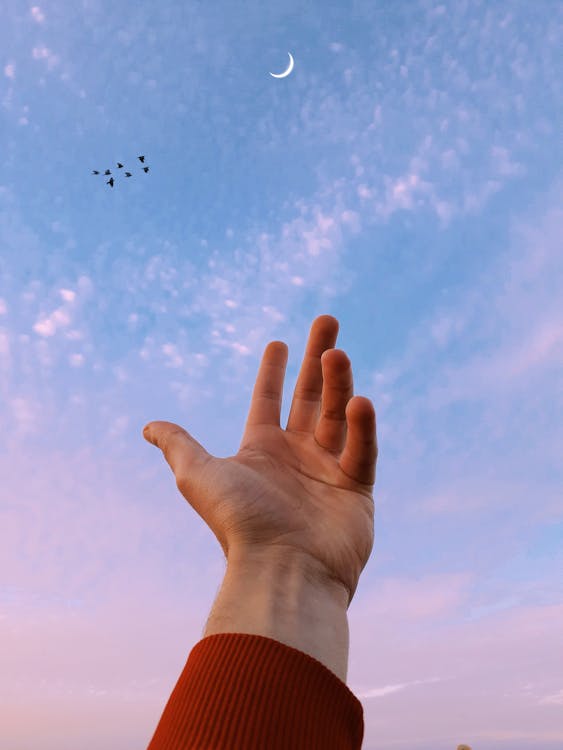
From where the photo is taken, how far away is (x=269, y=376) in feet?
20.2

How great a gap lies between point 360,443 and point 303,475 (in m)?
0.75

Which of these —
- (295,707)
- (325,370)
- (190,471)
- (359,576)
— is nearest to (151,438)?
(190,471)

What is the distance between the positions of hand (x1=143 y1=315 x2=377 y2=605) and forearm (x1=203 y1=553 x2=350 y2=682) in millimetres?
127

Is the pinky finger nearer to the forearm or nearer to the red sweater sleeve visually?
the forearm

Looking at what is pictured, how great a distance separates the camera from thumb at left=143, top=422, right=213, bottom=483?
495 centimetres

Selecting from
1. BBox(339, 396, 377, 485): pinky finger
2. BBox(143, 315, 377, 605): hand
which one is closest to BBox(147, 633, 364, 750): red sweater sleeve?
BBox(143, 315, 377, 605): hand

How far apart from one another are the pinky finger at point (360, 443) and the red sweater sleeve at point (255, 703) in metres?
1.84

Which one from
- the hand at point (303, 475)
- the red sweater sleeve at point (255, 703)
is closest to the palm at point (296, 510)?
the hand at point (303, 475)

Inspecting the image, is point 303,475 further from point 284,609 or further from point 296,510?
point 284,609

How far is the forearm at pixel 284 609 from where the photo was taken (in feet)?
11.4

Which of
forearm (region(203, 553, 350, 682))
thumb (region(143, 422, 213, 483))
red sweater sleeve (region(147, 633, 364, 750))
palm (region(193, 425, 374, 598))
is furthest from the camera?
thumb (region(143, 422, 213, 483))

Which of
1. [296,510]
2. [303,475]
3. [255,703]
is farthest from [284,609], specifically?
[303,475]

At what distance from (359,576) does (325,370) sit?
169 cm

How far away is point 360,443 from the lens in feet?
15.4
